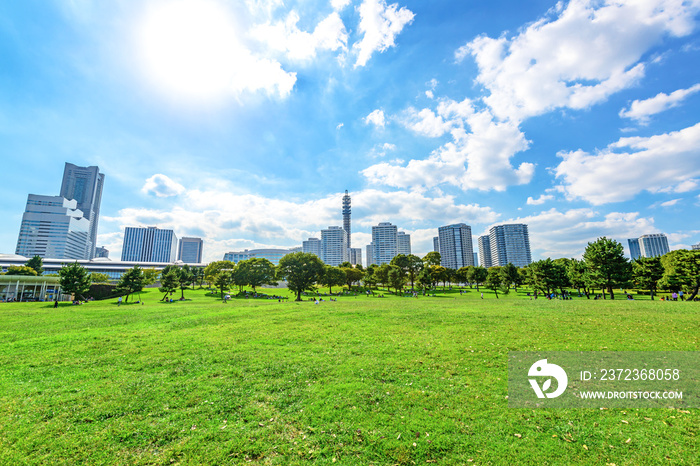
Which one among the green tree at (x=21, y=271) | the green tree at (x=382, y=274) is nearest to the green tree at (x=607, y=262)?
the green tree at (x=382, y=274)

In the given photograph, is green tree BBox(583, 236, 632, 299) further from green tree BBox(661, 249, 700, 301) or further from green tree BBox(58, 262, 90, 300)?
green tree BBox(58, 262, 90, 300)

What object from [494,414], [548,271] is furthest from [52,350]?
[548,271]

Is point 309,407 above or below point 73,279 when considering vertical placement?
below

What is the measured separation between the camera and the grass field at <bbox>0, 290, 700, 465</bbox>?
6.00 meters

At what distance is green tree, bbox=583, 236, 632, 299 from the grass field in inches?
1504

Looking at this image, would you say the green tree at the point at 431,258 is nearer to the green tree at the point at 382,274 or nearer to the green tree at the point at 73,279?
the green tree at the point at 382,274

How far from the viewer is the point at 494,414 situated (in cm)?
743

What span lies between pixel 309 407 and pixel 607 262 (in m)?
58.1

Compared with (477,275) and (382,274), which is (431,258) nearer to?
(382,274)

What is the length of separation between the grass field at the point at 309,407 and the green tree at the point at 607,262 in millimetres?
38204

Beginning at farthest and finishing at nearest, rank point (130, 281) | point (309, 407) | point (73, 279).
A: 1. point (130, 281)
2. point (73, 279)
3. point (309, 407)

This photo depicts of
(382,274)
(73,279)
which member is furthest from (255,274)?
(382,274)

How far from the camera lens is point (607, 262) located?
45.6 m

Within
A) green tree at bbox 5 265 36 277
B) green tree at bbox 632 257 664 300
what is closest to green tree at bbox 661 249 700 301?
green tree at bbox 632 257 664 300
